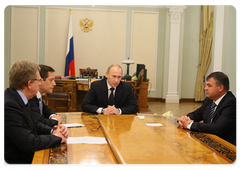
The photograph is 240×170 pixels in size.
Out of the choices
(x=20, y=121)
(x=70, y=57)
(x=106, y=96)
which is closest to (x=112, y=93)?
(x=106, y=96)

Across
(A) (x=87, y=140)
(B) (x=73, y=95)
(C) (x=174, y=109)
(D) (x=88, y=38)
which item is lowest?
(C) (x=174, y=109)

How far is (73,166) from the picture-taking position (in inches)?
55.6

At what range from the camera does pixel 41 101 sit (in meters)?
2.80

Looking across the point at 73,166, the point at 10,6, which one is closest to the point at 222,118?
the point at 73,166

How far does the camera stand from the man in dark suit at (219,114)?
2.24 meters

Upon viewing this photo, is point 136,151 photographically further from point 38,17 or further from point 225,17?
point 38,17

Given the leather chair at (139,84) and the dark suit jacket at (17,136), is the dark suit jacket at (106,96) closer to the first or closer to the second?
the dark suit jacket at (17,136)

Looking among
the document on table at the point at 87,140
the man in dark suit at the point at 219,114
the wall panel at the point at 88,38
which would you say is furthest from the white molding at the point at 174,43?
the document on table at the point at 87,140

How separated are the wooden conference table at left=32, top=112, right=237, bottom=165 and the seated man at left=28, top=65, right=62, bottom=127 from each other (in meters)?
0.38

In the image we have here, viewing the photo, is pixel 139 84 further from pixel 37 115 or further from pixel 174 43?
pixel 37 115

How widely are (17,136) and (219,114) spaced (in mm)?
1781

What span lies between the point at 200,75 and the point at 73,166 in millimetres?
9365

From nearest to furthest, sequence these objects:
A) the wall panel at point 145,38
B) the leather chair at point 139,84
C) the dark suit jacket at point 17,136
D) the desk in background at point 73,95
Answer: the dark suit jacket at point 17,136 → the desk in background at point 73,95 → the leather chair at point 139,84 → the wall panel at point 145,38

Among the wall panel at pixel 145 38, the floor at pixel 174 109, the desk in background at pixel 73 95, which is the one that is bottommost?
the floor at pixel 174 109
